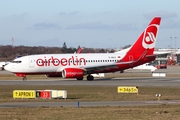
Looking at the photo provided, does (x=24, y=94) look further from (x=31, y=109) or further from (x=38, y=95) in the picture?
(x=31, y=109)

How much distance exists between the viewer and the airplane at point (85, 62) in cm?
6775

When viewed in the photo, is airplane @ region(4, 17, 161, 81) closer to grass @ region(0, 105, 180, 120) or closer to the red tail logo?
the red tail logo

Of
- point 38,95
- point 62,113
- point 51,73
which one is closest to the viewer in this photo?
point 62,113

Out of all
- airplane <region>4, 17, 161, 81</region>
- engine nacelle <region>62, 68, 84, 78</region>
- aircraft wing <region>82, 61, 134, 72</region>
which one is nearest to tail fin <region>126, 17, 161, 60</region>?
airplane <region>4, 17, 161, 81</region>

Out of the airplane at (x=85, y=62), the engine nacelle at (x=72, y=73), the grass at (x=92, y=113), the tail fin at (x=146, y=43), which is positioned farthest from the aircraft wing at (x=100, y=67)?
the grass at (x=92, y=113)

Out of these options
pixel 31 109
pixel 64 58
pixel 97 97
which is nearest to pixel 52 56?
pixel 64 58

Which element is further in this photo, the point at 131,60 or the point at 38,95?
the point at 131,60

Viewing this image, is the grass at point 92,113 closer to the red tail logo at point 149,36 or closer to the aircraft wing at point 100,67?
the aircraft wing at point 100,67

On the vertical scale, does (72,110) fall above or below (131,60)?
below

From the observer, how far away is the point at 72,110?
30109 mm

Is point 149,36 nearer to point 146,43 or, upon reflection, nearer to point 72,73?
point 146,43

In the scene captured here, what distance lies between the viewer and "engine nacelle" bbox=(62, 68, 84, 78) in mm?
66500

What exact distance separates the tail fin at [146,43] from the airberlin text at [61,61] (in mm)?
6961

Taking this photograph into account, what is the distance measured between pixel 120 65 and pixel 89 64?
4.43m
